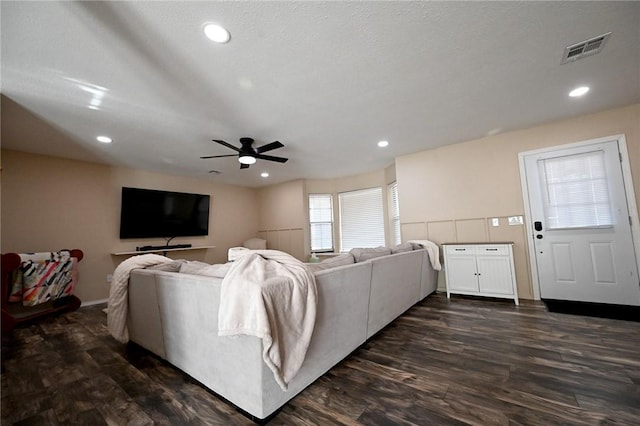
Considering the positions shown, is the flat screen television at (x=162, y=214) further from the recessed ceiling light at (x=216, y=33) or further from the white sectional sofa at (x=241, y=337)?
the recessed ceiling light at (x=216, y=33)

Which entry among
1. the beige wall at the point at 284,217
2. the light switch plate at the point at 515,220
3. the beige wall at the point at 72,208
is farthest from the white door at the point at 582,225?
the beige wall at the point at 72,208

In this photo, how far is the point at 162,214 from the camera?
5.14 m

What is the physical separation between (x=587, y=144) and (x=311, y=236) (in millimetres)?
5296

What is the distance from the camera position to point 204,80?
2271 millimetres

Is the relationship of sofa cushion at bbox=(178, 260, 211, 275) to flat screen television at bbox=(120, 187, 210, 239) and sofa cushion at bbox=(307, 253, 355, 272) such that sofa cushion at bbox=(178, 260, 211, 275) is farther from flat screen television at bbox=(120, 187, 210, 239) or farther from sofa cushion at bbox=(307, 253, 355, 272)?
flat screen television at bbox=(120, 187, 210, 239)

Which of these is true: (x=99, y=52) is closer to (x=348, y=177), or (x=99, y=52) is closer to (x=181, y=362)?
(x=181, y=362)

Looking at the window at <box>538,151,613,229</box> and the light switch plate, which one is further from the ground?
the window at <box>538,151,613,229</box>

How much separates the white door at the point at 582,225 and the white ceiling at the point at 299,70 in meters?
0.66

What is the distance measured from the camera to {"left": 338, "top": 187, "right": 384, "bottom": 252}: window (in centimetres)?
570

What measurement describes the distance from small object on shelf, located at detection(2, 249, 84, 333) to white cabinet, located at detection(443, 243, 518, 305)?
5803mm

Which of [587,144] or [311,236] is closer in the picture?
[587,144]

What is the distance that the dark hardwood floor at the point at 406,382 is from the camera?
53.1 inches

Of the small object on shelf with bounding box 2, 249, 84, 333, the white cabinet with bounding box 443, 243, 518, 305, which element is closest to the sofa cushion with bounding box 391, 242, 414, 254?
the white cabinet with bounding box 443, 243, 518, 305

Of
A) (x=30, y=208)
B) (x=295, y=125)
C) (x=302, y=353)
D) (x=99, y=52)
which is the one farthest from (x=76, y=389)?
(x=30, y=208)
